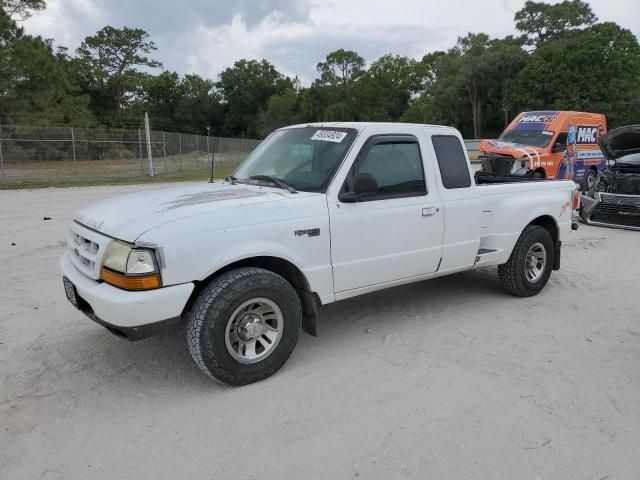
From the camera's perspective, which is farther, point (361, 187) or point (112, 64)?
point (112, 64)

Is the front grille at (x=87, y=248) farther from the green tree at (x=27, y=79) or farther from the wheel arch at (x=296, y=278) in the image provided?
the green tree at (x=27, y=79)

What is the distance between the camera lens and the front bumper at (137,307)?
3.24m

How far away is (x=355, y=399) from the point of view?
3.52m

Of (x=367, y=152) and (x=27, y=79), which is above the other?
(x=27, y=79)

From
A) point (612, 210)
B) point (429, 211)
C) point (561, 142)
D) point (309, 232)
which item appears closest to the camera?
point (309, 232)

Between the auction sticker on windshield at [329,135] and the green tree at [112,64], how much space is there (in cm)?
6848

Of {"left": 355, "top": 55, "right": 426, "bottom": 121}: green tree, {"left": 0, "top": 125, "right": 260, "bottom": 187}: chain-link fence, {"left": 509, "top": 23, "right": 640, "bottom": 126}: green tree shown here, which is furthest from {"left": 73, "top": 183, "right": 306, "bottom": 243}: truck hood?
{"left": 355, "top": 55, "right": 426, "bottom": 121}: green tree

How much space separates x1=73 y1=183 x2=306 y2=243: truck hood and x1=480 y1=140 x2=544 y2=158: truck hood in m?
12.2

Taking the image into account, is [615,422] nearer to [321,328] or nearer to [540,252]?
[321,328]

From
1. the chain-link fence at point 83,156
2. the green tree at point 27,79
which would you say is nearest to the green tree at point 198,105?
the green tree at point 27,79

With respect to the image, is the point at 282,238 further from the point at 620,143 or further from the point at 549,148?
the point at 549,148

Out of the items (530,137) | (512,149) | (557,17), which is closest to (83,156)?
(512,149)

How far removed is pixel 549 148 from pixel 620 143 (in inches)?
161

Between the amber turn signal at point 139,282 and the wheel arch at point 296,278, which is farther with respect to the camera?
the wheel arch at point 296,278
